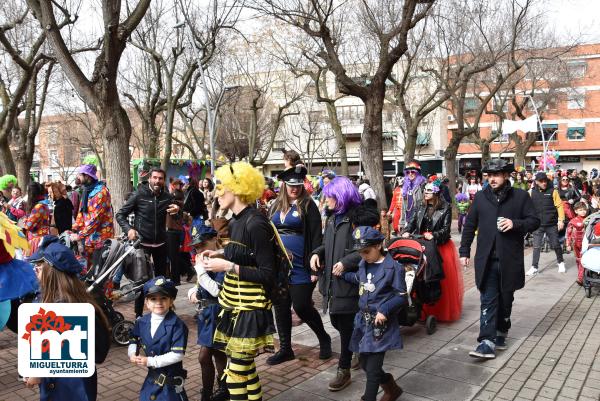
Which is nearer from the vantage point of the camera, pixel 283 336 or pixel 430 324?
pixel 283 336

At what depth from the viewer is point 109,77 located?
28.4 feet

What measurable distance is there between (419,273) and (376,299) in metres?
1.94

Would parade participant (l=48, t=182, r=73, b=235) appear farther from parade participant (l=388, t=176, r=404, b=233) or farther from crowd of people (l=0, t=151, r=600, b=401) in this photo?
parade participant (l=388, t=176, r=404, b=233)

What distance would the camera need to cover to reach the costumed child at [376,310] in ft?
12.4

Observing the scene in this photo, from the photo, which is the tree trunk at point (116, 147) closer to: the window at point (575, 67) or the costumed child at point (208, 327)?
the costumed child at point (208, 327)

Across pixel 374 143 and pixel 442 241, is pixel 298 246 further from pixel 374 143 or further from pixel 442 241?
pixel 374 143

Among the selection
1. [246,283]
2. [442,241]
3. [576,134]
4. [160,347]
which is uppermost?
[576,134]

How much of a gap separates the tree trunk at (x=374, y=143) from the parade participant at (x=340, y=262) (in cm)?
826

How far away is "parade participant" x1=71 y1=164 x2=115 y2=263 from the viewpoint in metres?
5.95

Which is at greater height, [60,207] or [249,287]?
[60,207]

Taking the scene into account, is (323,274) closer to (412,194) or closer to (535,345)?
(535,345)

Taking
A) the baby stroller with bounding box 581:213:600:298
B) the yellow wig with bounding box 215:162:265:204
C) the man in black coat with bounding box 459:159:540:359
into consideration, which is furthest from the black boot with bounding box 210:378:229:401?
the baby stroller with bounding box 581:213:600:298

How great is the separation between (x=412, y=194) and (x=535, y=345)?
370cm

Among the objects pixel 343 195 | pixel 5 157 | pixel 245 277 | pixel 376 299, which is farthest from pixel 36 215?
pixel 5 157
